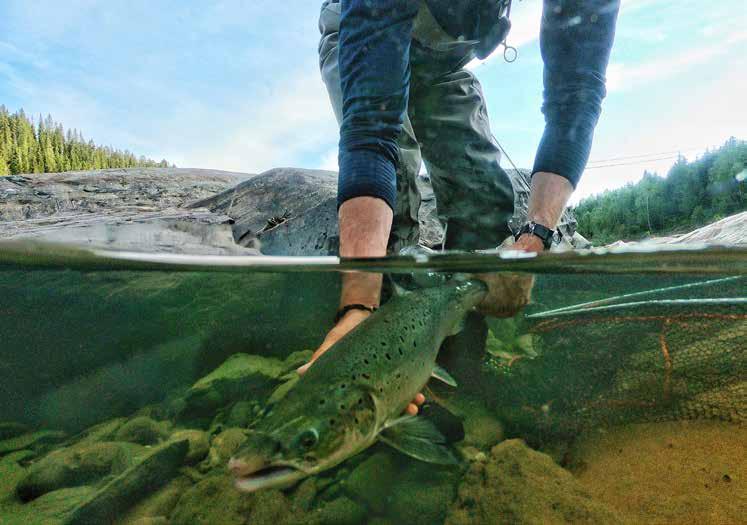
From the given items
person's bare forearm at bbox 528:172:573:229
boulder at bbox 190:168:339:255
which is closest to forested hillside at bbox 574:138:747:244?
boulder at bbox 190:168:339:255

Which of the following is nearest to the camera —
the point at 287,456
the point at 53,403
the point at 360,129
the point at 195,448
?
the point at 287,456

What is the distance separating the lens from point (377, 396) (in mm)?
1520

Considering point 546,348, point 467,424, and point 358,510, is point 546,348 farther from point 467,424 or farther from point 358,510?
point 358,510

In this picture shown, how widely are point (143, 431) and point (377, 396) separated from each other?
1199mm

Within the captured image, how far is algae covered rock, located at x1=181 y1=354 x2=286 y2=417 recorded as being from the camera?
2006 mm

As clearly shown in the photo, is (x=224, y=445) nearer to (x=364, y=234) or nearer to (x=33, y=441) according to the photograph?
(x=33, y=441)

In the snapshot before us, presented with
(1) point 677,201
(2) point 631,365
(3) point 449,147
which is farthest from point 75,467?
(1) point 677,201

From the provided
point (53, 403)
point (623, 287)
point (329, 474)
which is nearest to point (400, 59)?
point (623, 287)

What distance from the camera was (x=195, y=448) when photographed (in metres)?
1.80

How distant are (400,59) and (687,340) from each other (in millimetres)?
2343

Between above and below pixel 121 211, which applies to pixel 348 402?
below

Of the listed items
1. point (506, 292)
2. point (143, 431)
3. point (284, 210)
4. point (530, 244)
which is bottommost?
point (143, 431)

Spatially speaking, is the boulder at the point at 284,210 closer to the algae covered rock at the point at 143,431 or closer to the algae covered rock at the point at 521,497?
the algae covered rock at the point at 143,431

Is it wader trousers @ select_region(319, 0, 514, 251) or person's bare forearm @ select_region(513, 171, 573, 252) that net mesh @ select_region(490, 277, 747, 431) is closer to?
person's bare forearm @ select_region(513, 171, 573, 252)
